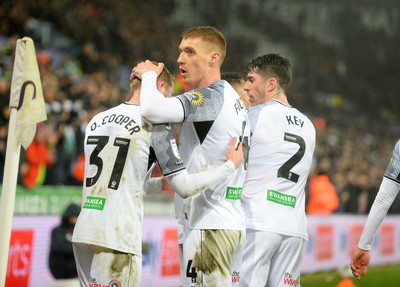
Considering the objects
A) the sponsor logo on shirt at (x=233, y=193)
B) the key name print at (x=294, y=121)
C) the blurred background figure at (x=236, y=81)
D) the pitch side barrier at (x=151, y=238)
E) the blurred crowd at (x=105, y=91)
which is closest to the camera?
the sponsor logo on shirt at (x=233, y=193)

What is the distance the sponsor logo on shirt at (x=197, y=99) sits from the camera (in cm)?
480

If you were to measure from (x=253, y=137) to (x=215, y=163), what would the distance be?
111 centimetres

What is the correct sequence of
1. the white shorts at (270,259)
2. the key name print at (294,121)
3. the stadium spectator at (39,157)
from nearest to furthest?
the white shorts at (270,259) → the key name print at (294,121) → the stadium spectator at (39,157)

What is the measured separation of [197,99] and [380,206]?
61.9 inches

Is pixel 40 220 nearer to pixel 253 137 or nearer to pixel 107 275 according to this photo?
pixel 253 137

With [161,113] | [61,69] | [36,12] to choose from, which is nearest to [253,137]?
[161,113]

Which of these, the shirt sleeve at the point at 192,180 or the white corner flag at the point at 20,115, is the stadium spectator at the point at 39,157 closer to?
the white corner flag at the point at 20,115

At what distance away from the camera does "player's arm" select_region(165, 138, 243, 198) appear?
184 inches

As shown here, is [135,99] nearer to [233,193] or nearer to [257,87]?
[233,193]

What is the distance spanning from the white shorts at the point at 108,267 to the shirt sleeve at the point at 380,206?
1.73 m

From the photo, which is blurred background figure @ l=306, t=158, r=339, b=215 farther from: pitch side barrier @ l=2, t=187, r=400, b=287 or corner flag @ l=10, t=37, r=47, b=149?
corner flag @ l=10, t=37, r=47, b=149

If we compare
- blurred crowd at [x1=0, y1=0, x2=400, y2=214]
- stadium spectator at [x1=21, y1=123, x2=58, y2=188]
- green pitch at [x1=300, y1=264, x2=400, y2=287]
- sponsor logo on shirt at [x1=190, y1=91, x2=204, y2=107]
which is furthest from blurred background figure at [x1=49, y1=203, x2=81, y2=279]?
green pitch at [x1=300, y1=264, x2=400, y2=287]

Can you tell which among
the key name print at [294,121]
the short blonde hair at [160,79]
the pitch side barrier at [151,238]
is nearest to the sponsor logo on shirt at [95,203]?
the short blonde hair at [160,79]

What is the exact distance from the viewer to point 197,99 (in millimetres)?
4832
